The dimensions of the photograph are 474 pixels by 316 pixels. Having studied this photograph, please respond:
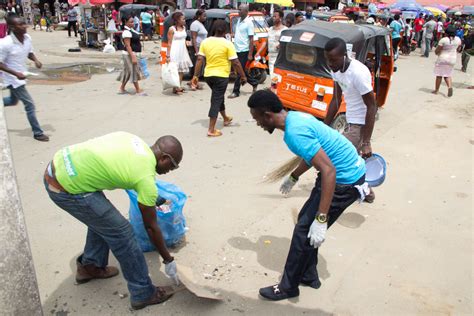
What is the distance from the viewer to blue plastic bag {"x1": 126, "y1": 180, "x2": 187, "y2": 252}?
3178mm

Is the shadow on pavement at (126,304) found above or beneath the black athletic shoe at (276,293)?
beneath

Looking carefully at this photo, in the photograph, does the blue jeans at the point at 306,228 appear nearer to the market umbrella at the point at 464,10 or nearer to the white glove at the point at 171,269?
the white glove at the point at 171,269

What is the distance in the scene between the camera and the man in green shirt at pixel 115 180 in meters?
2.26

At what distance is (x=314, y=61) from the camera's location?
244 inches

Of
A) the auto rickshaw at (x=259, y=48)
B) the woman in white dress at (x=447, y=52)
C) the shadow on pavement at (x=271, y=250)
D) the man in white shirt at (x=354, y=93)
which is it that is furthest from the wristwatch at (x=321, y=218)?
the woman in white dress at (x=447, y=52)

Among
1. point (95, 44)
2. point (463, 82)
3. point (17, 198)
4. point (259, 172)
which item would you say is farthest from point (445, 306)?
point (95, 44)

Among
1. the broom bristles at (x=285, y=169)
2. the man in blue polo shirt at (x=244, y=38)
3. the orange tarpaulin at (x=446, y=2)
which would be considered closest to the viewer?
the broom bristles at (x=285, y=169)

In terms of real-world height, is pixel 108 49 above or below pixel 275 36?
below

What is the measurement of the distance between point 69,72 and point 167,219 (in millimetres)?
9405

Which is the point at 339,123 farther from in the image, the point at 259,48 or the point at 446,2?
the point at 446,2

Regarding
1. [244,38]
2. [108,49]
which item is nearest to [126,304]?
[244,38]

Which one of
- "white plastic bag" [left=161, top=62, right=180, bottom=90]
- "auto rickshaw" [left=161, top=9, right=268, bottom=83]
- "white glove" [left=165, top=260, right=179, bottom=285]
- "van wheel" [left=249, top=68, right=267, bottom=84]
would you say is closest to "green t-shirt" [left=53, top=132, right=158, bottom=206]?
"white glove" [left=165, top=260, right=179, bottom=285]

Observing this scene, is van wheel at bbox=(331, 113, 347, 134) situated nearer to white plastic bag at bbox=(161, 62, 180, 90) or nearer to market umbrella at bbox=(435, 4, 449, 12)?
white plastic bag at bbox=(161, 62, 180, 90)

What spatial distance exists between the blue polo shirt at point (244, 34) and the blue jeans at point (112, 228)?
6.90m
